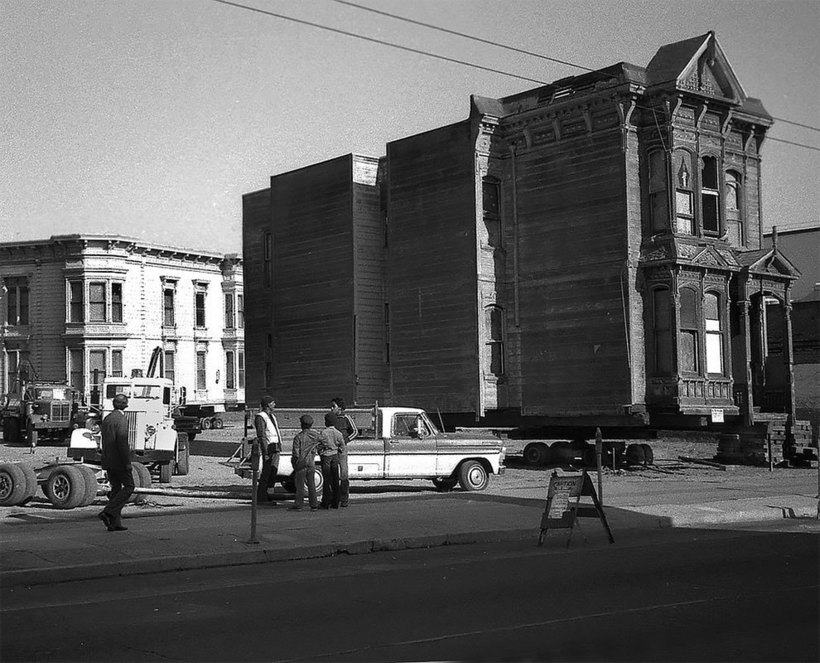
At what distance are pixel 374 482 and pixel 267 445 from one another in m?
8.42

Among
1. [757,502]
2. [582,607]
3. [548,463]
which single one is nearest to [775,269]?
[548,463]

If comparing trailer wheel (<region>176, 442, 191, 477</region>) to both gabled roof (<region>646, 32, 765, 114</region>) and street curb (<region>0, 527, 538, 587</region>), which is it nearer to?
street curb (<region>0, 527, 538, 587</region>)

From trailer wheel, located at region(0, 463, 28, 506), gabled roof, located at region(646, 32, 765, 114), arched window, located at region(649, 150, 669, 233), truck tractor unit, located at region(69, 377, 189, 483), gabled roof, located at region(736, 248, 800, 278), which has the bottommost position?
trailer wheel, located at region(0, 463, 28, 506)

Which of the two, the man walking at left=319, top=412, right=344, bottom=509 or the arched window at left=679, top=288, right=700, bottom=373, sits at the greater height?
the arched window at left=679, top=288, right=700, bottom=373

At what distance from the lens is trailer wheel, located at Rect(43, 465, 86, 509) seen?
18328 mm

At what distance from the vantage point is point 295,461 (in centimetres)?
1816

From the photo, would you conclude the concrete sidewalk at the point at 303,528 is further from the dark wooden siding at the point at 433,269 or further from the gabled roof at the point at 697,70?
the gabled roof at the point at 697,70

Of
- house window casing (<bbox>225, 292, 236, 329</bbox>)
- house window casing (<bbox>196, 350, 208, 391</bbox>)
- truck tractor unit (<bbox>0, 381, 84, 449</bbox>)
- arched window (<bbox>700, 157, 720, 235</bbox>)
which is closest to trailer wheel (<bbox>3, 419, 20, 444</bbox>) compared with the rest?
truck tractor unit (<bbox>0, 381, 84, 449</bbox>)

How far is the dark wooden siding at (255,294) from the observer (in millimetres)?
40375

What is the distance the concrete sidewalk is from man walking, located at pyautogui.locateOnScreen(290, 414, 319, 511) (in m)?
0.43

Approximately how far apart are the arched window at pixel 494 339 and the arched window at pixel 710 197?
6.78 metres

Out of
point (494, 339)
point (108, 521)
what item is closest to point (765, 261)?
point (494, 339)

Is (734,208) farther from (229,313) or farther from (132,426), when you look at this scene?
(229,313)

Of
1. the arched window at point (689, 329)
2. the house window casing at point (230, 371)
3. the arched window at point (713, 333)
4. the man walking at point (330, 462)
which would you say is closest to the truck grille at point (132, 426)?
the man walking at point (330, 462)
